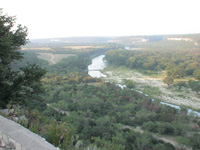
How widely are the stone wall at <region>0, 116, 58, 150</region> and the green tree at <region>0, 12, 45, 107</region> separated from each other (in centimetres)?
298

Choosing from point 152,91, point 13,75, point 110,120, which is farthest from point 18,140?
point 152,91

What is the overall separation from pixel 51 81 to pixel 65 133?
25.4 meters

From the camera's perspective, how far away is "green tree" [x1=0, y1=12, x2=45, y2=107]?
→ 261 inches

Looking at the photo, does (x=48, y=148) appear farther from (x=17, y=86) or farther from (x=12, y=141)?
(x=17, y=86)

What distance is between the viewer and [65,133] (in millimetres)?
4684

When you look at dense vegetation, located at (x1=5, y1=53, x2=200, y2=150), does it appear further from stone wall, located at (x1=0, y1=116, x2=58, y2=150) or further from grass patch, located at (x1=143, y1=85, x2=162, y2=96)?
grass patch, located at (x1=143, y1=85, x2=162, y2=96)

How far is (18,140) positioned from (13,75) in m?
4.76

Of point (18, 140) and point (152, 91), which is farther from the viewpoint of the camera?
point (152, 91)

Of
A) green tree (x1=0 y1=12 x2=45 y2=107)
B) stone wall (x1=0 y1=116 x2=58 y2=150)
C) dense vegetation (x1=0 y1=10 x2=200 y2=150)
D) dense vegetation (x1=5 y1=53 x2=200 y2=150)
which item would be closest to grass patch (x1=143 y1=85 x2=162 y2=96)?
dense vegetation (x1=0 y1=10 x2=200 y2=150)

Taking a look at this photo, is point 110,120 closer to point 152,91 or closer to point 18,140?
point 18,140

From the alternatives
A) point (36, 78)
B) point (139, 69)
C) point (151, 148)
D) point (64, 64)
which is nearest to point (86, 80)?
point (64, 64)

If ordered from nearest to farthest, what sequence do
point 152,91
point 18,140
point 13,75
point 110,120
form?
point 18,140, point 13,75, point 110,120, point 152,91

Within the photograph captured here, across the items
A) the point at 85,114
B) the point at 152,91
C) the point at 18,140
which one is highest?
the point at 18,140

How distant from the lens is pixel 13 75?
7.49 meters
